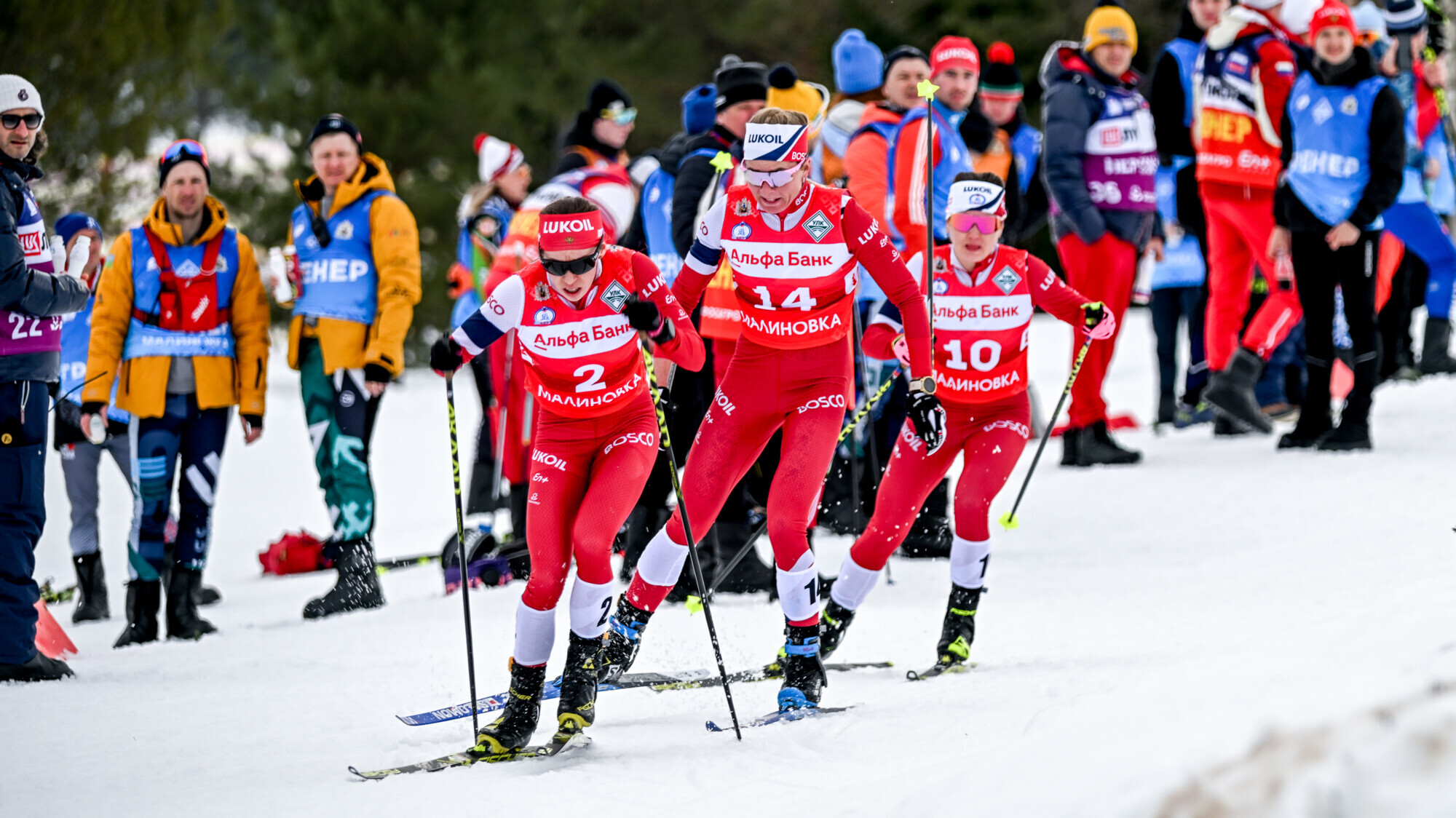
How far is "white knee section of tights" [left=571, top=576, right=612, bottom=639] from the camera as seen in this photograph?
16.7 feet

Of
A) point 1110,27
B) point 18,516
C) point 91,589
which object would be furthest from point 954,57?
point 91,589

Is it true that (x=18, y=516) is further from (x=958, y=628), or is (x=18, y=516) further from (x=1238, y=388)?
(x=1238, y=388)

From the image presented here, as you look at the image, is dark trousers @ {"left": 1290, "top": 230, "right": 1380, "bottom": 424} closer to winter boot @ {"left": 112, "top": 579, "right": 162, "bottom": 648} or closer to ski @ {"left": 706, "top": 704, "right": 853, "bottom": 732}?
ski @ {"left": 706, "top": 704, "right": 853, "bottom": 732}

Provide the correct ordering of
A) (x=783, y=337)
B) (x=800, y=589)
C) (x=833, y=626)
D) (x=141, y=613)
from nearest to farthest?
(x=800, y=589), (x=783, y=337), (x=833, y=626), (x=141, y=613)

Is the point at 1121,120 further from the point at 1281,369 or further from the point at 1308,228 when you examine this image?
the point at 1281,369

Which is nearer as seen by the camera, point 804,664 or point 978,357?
point 804,664

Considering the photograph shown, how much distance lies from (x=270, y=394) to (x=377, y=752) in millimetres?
14023

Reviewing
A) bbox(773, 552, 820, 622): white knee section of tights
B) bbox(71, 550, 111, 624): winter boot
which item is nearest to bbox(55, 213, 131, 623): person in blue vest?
bbox(71, 550, 111, 624): winter boot

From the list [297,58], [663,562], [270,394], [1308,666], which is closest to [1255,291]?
[663,562]

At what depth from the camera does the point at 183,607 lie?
742 cm

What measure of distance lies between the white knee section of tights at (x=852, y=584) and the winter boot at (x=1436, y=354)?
24.4ft

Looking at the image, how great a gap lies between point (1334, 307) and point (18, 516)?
7.30m

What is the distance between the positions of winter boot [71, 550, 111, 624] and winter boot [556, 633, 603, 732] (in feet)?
14.0

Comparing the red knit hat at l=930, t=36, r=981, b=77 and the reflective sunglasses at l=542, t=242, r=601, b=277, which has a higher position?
the red knit hat at l=930, t=36, r=981, b=77
